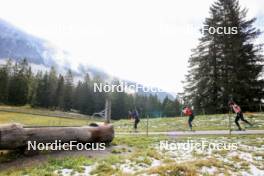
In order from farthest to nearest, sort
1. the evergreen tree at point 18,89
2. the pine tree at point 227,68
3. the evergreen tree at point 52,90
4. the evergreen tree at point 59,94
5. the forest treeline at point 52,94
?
the evergreen tree at point 59,94 < the evergreen tree at point 52,90 < the forest treeline at point 52,94 < the evergreen tree at point 18,89 < the pine tree at point 227,68

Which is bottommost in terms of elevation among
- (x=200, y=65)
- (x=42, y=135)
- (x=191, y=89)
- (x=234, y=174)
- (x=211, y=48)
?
(x=234, y=174)

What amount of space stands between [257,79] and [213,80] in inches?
206

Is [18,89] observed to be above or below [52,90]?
below

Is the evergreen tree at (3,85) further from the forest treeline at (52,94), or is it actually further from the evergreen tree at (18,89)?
the evergreen tree at (18,89)

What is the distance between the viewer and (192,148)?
39.7 feet

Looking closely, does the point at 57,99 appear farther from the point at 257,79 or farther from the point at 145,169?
the point at 145,169

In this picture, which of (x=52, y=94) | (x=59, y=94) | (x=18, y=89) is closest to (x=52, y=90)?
(x=52, y=94)

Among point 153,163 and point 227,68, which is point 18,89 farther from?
point 153,163

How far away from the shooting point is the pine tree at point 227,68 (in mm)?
32406

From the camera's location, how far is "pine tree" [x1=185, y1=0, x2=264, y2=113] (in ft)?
106

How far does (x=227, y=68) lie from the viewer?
34.5m

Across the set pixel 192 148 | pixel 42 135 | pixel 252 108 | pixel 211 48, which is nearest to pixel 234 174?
pixel 192 148

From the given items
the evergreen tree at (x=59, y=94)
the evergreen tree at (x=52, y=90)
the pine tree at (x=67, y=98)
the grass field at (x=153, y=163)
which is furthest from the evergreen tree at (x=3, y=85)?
the grass field at (x=153, y=163)

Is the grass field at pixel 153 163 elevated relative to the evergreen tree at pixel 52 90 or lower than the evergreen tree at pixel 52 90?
lower
